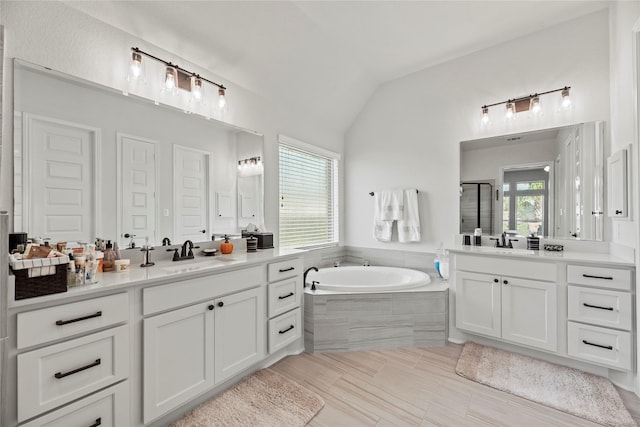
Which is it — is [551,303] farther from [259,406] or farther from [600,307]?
[259,406]

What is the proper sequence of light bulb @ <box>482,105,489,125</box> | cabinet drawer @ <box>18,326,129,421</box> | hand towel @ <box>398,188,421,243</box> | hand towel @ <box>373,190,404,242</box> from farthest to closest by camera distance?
hand towel @ <box>373,190,404,242</box> → hand towel @ <box>398,188,421,243</box> → light bulb @ <box>482,105,489,125</box> → cabinet drawer @ <box>18,326,129,421</box>

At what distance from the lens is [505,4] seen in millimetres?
2330

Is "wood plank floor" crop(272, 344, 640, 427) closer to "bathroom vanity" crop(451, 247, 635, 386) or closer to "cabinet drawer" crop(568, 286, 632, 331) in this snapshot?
"bathroom vanity" crop(451, 247, 635, 386)

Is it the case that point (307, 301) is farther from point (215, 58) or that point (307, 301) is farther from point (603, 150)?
point (603, 150)

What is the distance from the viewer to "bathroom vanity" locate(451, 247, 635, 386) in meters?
1.92

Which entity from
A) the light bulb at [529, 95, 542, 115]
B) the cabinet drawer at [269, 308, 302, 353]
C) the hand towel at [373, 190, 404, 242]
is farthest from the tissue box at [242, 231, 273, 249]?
the light bulb at [529, 95, 542, 115]

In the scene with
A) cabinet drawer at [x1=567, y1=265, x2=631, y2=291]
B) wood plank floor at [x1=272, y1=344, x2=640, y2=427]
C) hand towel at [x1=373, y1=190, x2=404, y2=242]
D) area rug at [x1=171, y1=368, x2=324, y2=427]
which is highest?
hand towel at [x1=373, y1=190, x2=404, y2=242]

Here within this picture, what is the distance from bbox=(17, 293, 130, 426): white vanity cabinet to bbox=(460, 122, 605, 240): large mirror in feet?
10.1

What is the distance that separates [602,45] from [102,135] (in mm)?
3941

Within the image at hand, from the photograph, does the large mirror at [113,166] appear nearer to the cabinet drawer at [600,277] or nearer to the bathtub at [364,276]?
the bathtub at [364,276]

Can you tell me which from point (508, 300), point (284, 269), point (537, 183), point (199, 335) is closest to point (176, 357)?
point (199, 335)

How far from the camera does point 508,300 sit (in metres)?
2.31

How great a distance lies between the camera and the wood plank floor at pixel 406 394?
1630mm

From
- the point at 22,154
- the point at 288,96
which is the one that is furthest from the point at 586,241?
the point at 22,154
